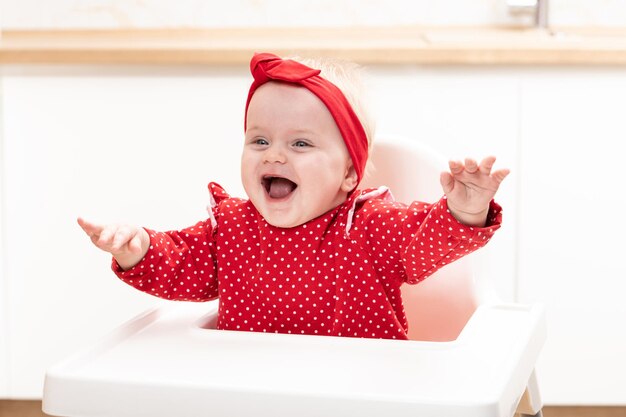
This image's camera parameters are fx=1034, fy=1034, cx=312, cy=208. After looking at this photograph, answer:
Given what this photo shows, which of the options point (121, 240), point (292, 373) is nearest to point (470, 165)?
point (292, 373)

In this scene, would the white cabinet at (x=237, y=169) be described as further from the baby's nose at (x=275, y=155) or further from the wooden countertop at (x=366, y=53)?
the baby's nose at (x=275, y=155)

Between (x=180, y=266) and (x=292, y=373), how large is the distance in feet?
1.09

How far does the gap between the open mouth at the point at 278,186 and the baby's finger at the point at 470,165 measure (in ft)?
0.94

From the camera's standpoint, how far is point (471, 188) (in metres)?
1.01

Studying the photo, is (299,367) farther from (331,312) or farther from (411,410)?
(331,312)

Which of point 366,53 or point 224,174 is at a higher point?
point 366,53

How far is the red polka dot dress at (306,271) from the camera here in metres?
1.21

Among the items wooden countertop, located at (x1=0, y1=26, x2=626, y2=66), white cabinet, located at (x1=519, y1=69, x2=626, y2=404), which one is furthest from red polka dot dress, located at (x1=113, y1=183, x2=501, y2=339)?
white cabinet, located at (x1=519, y1=69, x2=626, y2=404)

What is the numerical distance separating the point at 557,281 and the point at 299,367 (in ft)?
→ 4.12

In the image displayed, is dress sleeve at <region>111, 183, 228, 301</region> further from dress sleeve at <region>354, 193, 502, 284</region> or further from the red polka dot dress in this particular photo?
dress sleeve at <region>354, 193, 502, 284</region>

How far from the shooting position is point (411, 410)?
88 cm

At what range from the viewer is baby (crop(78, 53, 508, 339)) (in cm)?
120

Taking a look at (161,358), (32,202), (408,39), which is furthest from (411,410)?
(408,39)

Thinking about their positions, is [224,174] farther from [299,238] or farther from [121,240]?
[121,240]
